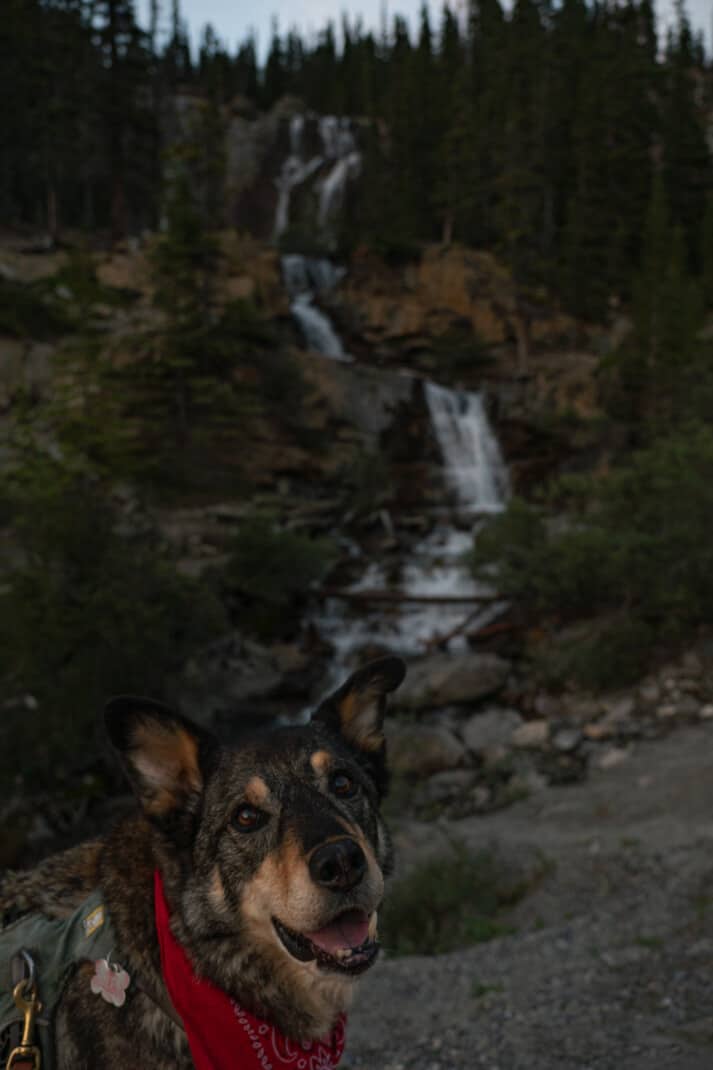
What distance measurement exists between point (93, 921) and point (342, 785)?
0.94 metres

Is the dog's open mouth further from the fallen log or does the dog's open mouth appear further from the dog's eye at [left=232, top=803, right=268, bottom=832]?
the fallen log

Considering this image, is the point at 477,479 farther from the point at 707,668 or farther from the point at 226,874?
the point at 226,874

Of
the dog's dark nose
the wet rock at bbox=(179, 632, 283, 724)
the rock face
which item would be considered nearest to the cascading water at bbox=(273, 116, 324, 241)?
the wet rock at bbox=(179, 632, 283, 724)

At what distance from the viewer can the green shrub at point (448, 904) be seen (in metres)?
7.28

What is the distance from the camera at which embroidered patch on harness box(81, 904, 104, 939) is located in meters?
2.53

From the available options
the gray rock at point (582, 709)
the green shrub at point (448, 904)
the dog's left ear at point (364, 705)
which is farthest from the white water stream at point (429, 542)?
the dog's left ear at point (364, 705)

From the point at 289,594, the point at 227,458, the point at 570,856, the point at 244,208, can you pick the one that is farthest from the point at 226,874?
the point at 244,208

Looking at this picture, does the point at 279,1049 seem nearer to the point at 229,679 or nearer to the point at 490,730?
the point at 490,730

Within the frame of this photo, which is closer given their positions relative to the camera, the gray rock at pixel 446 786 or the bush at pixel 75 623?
the bush at pixel 75 623

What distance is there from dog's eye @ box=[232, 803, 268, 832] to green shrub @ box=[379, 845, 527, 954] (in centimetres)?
506

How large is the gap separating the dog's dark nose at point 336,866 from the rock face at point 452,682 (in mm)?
14139

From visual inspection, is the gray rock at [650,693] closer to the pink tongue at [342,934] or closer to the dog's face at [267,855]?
the dog's face at [267,855]

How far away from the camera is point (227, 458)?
1029 inches

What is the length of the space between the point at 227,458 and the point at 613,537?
47.2 feet
